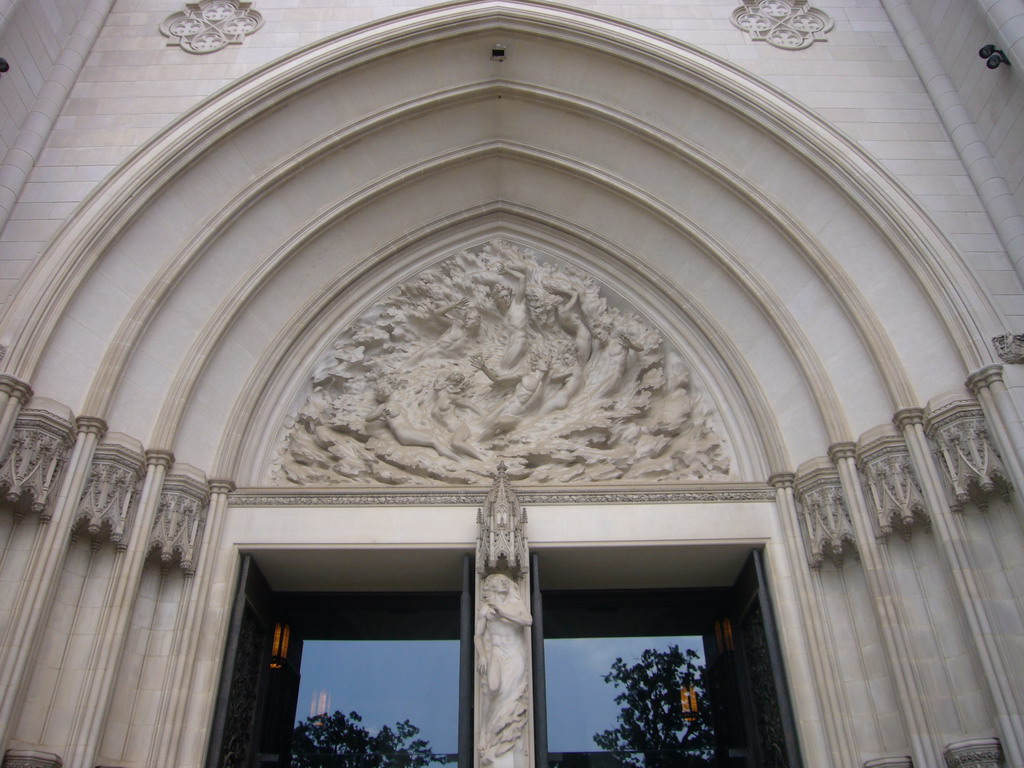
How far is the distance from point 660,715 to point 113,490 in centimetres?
532

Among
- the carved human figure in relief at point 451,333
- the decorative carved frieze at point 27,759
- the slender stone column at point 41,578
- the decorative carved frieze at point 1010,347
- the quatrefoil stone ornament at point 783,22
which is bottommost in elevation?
the decorative carved frieze at point 27,759

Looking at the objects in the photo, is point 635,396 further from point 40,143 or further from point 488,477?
point 40,143

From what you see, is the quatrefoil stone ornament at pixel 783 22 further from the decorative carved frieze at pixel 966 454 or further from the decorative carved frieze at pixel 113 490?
the decorative carved frieze at pixel 113 490

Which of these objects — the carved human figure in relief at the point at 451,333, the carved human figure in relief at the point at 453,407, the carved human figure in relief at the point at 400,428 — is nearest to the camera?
the carved human figure in relief at the point at 400,428

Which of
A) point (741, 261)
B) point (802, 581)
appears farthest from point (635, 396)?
point (802, 581)

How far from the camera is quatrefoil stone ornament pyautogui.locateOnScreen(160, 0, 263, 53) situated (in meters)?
9.20

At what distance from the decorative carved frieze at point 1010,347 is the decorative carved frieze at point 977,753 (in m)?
2.75

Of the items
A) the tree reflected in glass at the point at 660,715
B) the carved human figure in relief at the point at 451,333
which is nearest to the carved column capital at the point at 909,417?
the tree reflected in glass at the point at 660,715

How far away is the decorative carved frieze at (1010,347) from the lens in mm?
6551

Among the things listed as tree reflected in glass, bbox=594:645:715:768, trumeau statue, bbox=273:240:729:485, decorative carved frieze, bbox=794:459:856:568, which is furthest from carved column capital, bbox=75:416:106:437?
decorative carved frieze, bbox=794:459:856:568

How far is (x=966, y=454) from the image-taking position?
6.50 m

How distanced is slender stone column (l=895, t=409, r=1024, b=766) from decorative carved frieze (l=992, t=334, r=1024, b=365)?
0.74 meters

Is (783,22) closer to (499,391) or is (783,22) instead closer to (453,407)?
(499,391)

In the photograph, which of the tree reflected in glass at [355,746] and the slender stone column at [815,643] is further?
the tree reflected in glass at [355,746]
